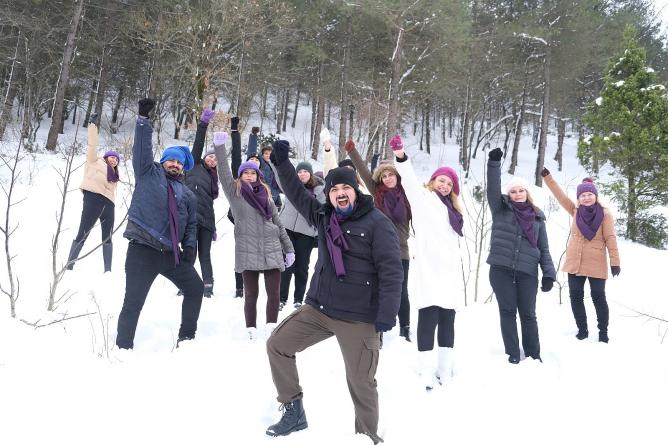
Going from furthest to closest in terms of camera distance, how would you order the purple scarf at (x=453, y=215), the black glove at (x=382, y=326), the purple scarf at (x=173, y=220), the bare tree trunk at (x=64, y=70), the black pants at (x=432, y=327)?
the bare tree trunk at (x=64, y=70)
the purple scarf at (x=453, y=215)
the black pants at (x=432, y=327)
the purple scarf at (x=173, y=220)
the black glove at (x=382, y=326)

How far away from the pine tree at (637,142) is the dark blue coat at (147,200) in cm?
1333

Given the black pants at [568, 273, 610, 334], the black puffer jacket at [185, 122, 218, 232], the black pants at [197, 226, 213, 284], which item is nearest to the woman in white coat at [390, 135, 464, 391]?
the black pants at [568, 273, 610, 334]

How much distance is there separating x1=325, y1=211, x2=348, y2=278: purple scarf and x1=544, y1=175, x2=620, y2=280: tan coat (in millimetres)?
3214

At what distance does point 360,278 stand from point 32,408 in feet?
6.37

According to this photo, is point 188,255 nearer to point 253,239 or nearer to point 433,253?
point 253,239

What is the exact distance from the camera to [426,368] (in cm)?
367

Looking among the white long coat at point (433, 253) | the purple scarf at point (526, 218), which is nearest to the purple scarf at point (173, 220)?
the white long coat at point (433, 253)

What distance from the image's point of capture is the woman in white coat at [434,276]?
3.65m

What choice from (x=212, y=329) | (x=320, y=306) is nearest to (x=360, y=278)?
(x=320, y=306)

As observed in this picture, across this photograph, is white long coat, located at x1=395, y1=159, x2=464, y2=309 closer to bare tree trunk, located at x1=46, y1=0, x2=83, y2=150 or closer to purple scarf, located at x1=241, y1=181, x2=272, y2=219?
purple scarf, located at x1=241, y1=181, x2=272, y2=219

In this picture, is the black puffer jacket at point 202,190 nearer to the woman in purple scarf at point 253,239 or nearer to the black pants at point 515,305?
the woman in purple scarf at point 253,239

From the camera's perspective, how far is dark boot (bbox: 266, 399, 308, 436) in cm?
263

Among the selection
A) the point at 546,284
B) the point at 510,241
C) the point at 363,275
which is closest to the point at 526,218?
the point at 510,241

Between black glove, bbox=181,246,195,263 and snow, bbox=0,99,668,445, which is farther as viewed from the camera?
black glove, bbox=181,246,195,263
